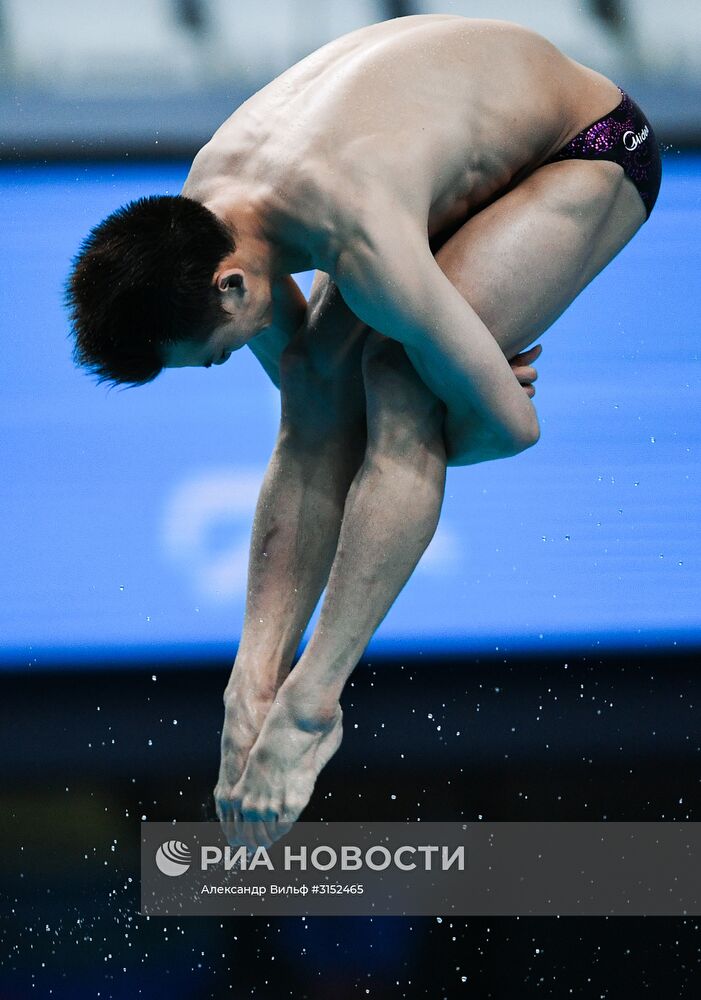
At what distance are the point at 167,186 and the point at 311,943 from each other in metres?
1.77

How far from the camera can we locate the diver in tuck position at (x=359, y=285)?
6.24ft

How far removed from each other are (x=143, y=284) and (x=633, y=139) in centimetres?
76

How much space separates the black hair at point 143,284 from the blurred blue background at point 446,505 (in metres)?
1.77

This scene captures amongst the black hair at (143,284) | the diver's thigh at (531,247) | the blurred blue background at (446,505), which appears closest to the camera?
the black hair at (143,284)

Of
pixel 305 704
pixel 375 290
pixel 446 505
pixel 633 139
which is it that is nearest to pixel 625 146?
pixel 633 139

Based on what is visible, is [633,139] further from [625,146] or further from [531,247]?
[531,247]

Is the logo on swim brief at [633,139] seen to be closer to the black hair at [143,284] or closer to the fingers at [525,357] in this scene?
the fingers at [525,357]

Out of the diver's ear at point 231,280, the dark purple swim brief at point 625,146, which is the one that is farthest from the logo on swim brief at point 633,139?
the diver's ear at point 231,280

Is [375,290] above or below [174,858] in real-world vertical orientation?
above

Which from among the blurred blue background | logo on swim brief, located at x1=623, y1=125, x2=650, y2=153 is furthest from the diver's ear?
the blurred blue background

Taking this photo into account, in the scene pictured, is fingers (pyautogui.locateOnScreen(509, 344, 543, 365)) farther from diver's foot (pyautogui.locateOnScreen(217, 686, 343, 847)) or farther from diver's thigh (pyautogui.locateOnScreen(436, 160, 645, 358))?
diver's foot (pyautogui.locateOnScreen(217, 686, 343, 847))

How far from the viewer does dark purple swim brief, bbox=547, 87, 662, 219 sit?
2.14 m

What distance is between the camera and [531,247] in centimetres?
206

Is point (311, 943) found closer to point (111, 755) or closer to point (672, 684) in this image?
point (111, 755)
